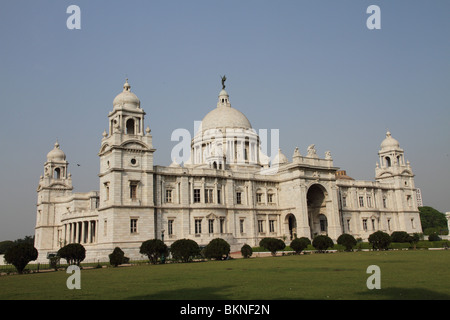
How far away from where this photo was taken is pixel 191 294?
15.5 meters

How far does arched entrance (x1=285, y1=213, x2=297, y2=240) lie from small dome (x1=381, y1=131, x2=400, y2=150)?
26.4 m

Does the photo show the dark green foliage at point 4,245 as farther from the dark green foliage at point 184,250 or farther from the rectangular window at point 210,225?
the dark green foliage at point 184,250

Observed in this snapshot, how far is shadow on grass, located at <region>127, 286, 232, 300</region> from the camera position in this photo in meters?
14.7

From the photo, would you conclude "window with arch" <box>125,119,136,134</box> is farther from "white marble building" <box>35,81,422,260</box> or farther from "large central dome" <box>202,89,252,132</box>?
"large central dome" <box>202,89,252,132</box>

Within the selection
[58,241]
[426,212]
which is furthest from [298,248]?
[426,212]

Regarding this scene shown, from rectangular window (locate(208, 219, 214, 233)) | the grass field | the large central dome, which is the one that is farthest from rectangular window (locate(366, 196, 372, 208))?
the grass field

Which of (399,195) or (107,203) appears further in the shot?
(399,195)

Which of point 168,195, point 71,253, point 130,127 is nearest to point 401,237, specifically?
point 168,195

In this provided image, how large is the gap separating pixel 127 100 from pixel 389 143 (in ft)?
169

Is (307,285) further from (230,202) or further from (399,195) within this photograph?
(399,195)

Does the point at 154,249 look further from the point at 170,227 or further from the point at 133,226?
the point at 170,227

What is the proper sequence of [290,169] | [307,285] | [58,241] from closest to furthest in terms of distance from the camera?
[307,285], [290,169], [58,241]

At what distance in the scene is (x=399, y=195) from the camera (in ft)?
254
